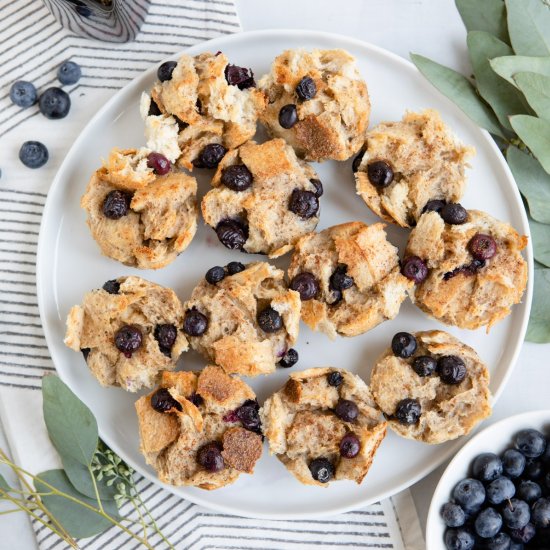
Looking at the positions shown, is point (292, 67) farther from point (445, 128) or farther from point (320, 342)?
point (320, 342)

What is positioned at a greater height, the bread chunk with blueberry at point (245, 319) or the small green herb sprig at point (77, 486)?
the bread chunk with blueberry at point (245, 319)

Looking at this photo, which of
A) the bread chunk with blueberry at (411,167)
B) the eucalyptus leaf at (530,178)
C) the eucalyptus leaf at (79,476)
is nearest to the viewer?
the bread chunk with blueberry at (411,167)

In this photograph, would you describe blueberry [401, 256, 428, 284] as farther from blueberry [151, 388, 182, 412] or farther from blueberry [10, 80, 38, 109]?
blueberry [10, 80, 38, 109]

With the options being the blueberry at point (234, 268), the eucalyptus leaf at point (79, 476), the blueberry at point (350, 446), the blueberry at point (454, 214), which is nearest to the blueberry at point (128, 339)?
the blueberry at point (234, 268)

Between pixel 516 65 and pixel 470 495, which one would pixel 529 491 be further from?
pixel 516 65

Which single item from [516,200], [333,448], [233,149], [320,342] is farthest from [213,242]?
[516,200]

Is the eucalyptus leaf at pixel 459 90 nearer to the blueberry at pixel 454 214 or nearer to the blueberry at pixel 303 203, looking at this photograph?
the blueberry at pixel 454 214
